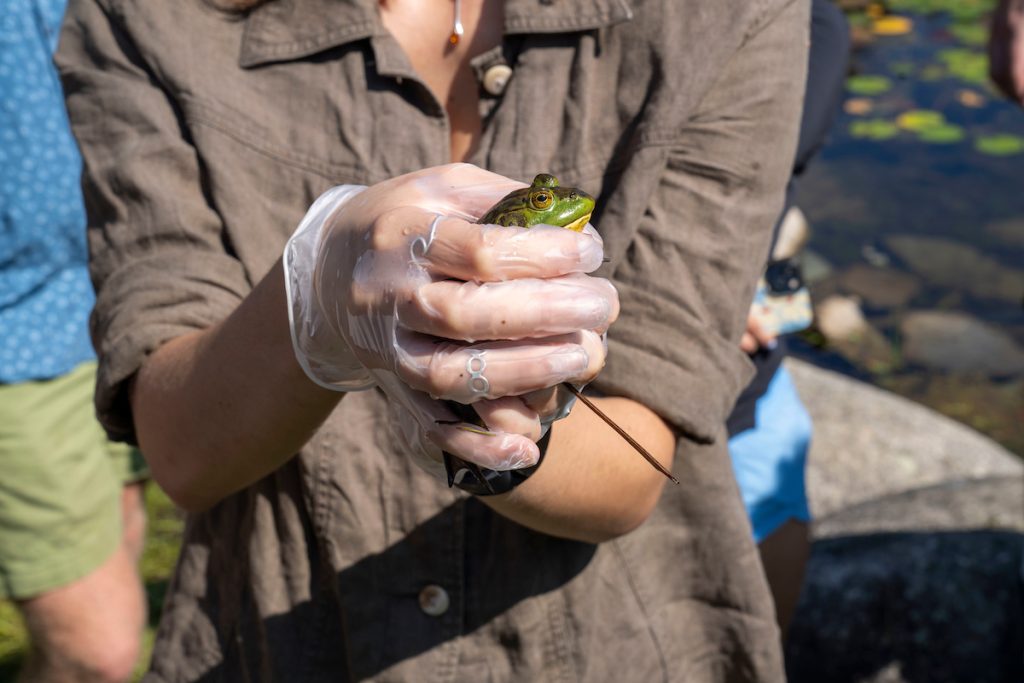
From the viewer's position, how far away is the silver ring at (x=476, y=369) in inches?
48.6

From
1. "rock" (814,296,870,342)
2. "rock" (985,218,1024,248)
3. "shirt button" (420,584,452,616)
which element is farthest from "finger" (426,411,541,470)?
"rock" (985,218,1024,248)

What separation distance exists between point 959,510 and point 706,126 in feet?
8.14

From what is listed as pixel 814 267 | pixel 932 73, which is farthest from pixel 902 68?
pixel 814 267

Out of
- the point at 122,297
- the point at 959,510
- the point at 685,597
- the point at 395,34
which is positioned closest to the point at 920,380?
the point at 959,510

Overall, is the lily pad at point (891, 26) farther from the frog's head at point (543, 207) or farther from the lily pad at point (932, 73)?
the frog's head at point (543, 207)

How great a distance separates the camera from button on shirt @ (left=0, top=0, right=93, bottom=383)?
2.98m

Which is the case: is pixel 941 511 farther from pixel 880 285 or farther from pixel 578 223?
pixel 880 285

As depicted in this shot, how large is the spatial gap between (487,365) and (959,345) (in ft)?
18.6

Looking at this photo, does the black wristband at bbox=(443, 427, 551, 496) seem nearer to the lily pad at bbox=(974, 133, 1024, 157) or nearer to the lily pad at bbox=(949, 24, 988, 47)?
the lily pad at bbox=(974, 133, 1024, 157)

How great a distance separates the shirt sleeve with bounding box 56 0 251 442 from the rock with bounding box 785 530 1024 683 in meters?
2.41

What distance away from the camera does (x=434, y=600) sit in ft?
6.07

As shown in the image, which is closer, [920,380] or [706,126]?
[706,126]

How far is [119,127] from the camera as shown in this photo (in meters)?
1.86

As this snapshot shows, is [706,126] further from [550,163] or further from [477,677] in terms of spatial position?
[477,677]
